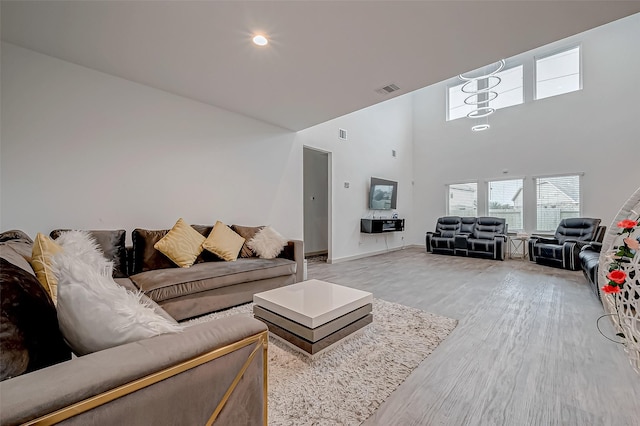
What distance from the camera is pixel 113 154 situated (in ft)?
9.64

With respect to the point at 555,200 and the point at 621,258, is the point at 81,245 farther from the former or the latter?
the point at 555,200

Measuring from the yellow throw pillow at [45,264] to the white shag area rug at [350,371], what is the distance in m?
1.23

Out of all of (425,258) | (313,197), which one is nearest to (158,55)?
(313,197)

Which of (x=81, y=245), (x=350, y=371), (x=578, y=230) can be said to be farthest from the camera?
(x=578, y=230)

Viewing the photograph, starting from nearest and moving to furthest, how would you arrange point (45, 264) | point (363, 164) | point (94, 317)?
point (94, 317) < point (45, 264) < point (363, 164)

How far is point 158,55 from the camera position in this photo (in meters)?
2.52

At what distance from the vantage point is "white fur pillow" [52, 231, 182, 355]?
0.80m

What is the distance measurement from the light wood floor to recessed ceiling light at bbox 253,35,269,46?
2819 millimetres

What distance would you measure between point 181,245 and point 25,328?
Result: 2.22 metres

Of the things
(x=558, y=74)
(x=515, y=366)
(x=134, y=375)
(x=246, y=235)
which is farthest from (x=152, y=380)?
(x=558, y=74)

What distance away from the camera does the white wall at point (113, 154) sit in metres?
2.44

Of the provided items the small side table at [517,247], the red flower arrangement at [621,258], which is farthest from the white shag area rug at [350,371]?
the small side table at [517,247]

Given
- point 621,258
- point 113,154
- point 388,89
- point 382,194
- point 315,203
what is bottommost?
point 621,258

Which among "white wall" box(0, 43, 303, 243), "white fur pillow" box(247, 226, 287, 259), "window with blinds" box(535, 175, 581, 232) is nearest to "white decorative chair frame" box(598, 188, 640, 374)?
"white fur pillow" box(247, 226, 287, 259)
